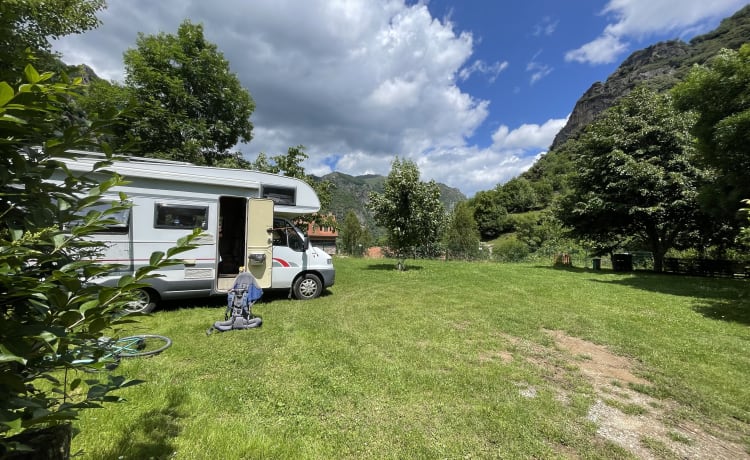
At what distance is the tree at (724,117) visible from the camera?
29.8 feet

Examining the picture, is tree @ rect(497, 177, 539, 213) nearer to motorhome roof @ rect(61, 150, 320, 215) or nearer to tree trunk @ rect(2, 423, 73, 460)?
motorhome roof @ rect(61, 150, 320, 215)

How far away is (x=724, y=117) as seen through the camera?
9.88 metres

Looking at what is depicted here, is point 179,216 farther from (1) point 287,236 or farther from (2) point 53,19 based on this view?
(2) point 53,19

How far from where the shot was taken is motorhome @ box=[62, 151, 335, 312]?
6.17m

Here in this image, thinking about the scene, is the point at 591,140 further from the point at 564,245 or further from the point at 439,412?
the point at 439,412

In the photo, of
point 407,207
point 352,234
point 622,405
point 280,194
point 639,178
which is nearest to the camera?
point 622,405

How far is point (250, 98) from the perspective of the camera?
19.1 meters

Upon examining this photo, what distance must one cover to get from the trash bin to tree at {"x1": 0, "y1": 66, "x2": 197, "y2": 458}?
21.1m

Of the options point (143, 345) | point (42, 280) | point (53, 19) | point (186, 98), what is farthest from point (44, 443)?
point (186, 98)

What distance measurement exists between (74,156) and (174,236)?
20.1 ft

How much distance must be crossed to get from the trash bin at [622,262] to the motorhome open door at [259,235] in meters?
18.3

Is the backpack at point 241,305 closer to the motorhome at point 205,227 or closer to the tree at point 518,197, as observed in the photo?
the motorhome at point 205,227

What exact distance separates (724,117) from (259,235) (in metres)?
14.7

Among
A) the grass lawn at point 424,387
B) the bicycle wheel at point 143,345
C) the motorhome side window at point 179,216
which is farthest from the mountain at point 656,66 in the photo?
the bicycle wheel at point 143,345
